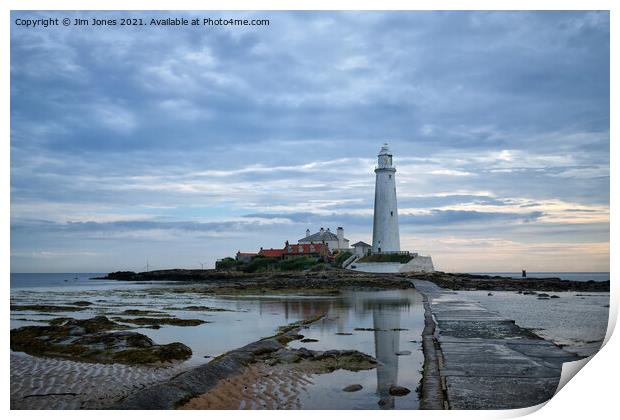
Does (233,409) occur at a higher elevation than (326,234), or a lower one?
lower

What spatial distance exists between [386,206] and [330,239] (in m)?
13.7

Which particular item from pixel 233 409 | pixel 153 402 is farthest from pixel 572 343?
pixel 153 402

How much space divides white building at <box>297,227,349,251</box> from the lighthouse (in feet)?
39.4

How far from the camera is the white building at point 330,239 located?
50.4 metres

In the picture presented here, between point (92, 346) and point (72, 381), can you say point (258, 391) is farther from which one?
point (92, 346)

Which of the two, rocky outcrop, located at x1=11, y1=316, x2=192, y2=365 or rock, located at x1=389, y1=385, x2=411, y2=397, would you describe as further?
rocky outcrop, located at x1=11, y1=316, x2=192, y2=365

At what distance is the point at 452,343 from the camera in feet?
29.9

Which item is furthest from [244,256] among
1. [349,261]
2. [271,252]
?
[349,261]

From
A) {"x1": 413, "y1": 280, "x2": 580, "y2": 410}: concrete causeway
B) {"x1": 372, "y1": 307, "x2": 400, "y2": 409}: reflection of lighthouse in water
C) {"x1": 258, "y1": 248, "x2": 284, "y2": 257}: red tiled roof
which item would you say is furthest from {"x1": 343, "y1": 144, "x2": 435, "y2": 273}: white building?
{"x1": 413, "y1": 280, "x2": 580, "y2": 410}: concrete causeway

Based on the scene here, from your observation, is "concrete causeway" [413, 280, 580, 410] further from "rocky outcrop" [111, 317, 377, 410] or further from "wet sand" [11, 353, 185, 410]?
"wet sand" [11, 353, 185, 410]

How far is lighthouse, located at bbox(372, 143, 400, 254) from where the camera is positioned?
37.8 m

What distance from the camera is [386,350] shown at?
30.8 ft

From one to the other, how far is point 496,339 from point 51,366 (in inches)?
295
